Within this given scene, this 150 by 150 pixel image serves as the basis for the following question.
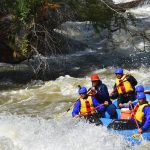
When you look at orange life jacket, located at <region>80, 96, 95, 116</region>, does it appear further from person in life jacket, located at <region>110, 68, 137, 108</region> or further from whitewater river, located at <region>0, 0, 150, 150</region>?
person in life jacket, located at <region>110, 68, 137, 108</region>

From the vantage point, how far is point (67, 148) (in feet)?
32.6

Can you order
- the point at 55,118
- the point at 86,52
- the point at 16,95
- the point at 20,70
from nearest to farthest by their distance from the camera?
the point at 55,118 < the point at 16,95 < the point at 20,70 < the point at 86,52

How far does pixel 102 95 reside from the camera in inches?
449

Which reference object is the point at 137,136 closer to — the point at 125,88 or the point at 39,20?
the point at 125,88

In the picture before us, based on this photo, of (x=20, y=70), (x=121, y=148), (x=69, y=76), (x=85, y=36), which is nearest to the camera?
(x=121, y=148)

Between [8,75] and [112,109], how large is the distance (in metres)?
6.77

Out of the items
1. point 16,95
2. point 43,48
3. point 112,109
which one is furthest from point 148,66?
point 112,109

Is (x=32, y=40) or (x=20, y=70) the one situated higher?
(x=32, y=40)

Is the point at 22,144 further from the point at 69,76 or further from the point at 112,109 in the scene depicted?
the point at 69,76

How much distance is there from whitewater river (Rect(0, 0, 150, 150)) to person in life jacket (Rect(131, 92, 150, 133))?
34 cm

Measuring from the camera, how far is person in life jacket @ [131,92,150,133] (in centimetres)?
973

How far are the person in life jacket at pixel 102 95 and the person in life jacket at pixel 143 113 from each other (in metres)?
1.18

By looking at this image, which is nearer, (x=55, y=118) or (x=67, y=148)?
(x=67, y=148)

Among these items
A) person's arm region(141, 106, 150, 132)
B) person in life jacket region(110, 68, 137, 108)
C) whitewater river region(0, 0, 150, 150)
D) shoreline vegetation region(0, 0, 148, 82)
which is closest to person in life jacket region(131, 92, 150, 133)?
person's arm region(141, 106, 150, 132)
